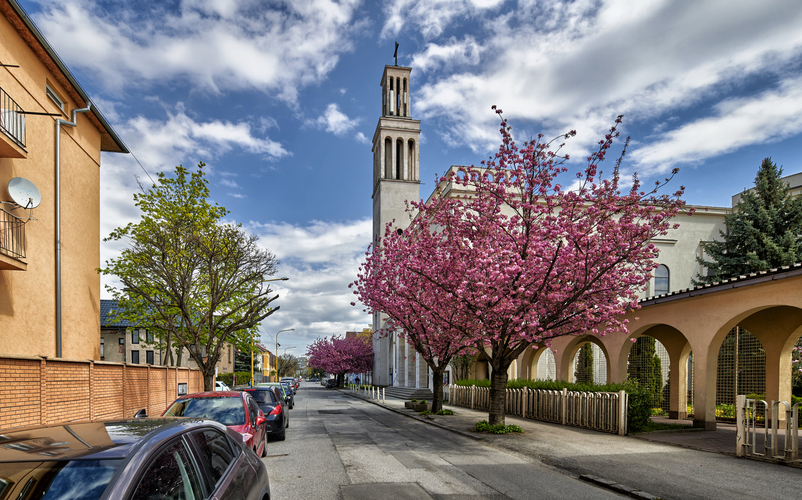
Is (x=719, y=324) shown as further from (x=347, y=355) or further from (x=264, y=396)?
(x=347, y=355)

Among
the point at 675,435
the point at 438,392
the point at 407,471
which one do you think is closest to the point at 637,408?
the point at 675,435

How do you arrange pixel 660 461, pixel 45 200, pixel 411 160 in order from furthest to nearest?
1. pixel 411 160
2. pixel 45 200
3. pixel 660 461

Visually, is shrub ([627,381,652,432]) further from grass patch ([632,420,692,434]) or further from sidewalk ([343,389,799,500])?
sidewalk ([343,389,799,500])

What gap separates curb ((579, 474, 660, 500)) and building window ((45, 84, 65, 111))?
55.0 ft

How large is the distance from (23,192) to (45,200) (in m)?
2.04

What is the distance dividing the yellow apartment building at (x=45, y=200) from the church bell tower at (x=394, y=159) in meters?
40.2

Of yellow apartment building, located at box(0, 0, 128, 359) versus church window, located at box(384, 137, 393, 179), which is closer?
yellow apartment building, located at box(0, 0, 128, 359)

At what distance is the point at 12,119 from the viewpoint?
1273 centimetres

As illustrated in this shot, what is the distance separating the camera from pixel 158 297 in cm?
2425

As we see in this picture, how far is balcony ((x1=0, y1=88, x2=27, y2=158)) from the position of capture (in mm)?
12031

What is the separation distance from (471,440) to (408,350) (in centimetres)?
3482

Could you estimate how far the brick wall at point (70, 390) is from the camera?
8.89 m

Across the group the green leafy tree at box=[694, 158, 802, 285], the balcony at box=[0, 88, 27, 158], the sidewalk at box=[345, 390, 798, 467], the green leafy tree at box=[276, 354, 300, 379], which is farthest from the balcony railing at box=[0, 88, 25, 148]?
the green leafy tree at box=[276, 354, 300, 379]

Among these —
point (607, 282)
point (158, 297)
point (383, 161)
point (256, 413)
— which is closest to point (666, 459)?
point (607, 282)
